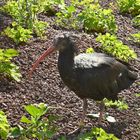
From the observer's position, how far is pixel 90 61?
22.5ft

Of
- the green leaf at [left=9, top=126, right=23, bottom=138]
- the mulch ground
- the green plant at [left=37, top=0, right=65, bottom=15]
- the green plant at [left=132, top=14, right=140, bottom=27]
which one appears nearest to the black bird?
the mulch ground

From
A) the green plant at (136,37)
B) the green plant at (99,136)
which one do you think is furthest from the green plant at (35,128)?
the green plant at (136,37)

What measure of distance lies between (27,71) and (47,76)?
31cm

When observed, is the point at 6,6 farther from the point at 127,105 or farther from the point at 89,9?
the point at 127,105

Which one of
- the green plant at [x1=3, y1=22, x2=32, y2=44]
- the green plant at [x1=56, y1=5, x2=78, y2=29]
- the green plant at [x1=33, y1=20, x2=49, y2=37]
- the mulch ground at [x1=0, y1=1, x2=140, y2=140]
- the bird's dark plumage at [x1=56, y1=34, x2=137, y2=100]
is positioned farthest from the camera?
the green plant at [x1=56, y1=5, x2=78, y2=29]

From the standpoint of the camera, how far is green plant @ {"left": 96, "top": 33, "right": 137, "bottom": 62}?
8.77 metres

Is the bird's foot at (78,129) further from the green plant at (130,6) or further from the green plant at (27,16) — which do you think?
the green plant at (130,6)

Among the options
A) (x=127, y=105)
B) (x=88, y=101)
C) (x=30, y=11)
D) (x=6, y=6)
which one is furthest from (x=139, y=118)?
(x=6, y=6)

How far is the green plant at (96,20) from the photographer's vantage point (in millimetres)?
9414

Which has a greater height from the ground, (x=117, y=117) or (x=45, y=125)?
(x=45, y=125)

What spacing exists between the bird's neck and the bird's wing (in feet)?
0.25

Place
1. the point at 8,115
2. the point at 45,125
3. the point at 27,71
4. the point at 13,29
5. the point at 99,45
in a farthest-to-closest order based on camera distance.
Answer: the point at 99,45 < the point at 13,29 < the point at 27,71 < the point at 8,115 < the point at 45,125

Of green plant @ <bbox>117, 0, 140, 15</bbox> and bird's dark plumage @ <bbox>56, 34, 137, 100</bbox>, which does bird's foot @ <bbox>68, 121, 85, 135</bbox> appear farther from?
green plant @ <bbox>117, 0, 140, 15</bbox>

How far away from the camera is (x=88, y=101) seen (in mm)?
7672
